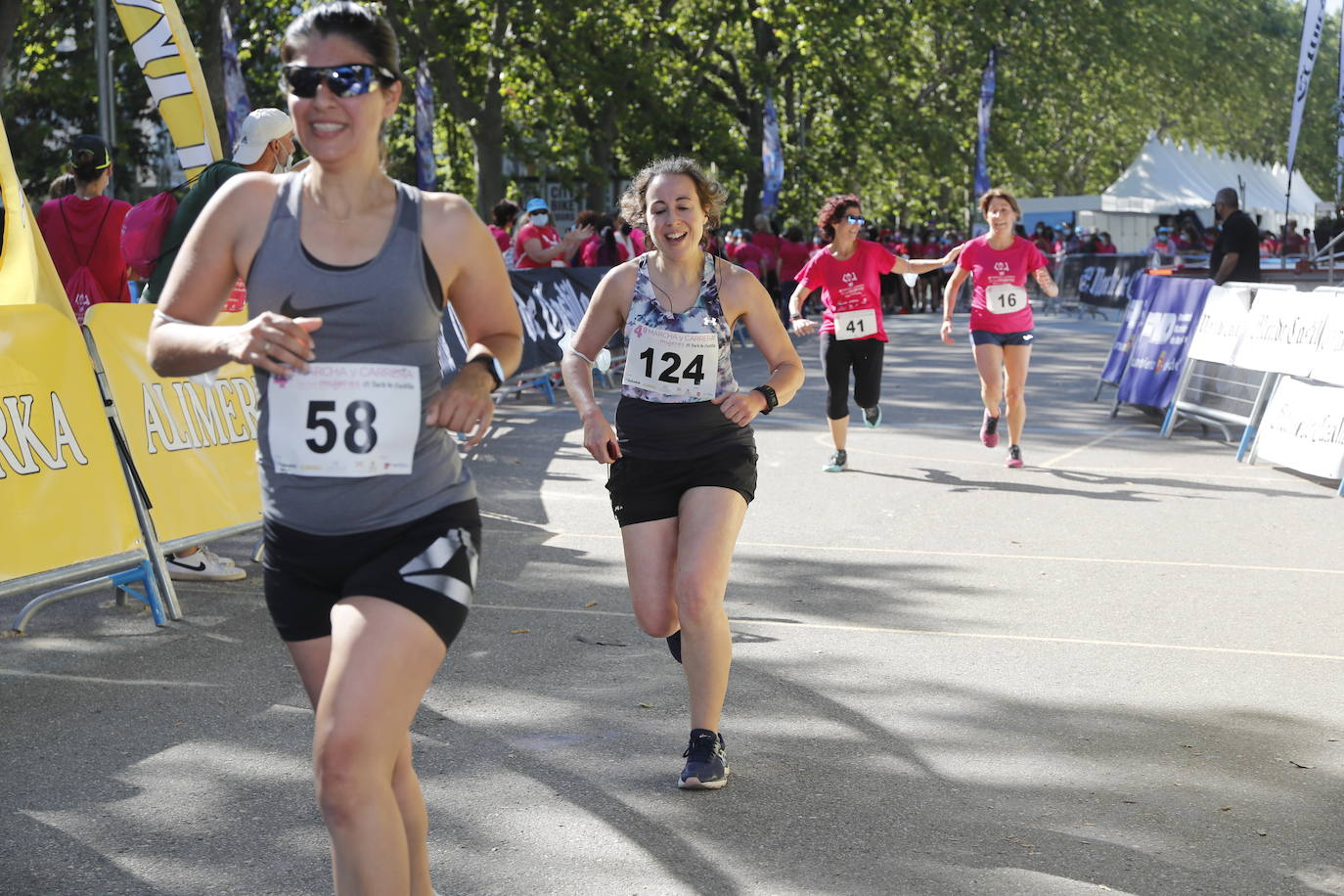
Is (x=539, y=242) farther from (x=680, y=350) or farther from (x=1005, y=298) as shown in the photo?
(x=680, y=350)

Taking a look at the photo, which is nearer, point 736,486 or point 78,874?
point 78,874

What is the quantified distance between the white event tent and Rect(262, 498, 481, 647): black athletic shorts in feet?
142

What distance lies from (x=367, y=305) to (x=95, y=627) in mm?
4459

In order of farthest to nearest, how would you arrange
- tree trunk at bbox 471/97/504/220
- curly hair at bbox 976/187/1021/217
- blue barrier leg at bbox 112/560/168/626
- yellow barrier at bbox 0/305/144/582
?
1. tree trunk at bbox 471/97/504/220
2. curly hair at bbox 976/187/1021/217
3. blue barrier leg at bbox 112/560/168/626
4. yellow barrier at bbox 0/305/144/582

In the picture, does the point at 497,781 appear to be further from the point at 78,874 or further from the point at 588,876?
the point at 78,874

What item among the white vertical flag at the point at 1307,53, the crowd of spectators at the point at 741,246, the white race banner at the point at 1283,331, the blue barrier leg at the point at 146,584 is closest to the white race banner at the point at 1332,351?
the white race banner at the point at 1283,331

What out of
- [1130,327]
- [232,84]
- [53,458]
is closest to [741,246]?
[232,84]

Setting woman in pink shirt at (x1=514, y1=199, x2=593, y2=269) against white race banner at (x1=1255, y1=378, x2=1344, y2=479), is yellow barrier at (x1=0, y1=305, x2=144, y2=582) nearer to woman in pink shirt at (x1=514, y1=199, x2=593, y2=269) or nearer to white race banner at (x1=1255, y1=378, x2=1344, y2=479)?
white race banner at (x1=1255, y1=378, x2=1344, y2=479)

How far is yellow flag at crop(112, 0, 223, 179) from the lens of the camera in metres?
10.0

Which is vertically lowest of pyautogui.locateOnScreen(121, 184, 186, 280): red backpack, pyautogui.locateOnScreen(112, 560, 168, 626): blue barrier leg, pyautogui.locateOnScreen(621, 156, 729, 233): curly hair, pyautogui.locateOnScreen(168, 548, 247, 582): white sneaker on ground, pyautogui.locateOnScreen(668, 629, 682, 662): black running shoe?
pyautogui.locateOnScreen(168, 548, 247, 582): white sneaker on ground

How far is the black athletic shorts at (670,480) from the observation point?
5105 millimetres

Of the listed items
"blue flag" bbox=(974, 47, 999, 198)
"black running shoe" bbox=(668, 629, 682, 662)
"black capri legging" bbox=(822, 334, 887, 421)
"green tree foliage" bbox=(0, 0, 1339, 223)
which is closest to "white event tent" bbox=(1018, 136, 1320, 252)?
"green tree foliage" bbox=(0, 0, 1339, 223)

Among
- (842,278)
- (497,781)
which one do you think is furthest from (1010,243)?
(497,781)

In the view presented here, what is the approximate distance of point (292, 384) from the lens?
→ 312cm
